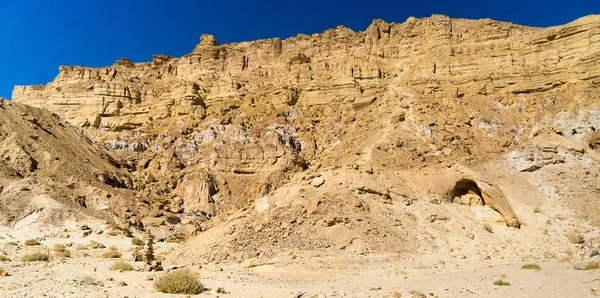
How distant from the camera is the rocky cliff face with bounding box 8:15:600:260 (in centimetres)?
3116

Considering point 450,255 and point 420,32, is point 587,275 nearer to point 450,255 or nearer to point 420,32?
point 450,255

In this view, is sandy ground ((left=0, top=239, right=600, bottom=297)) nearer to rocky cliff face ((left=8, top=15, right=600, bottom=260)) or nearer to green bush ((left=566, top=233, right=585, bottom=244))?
green bush ((left=566, top=233, right=585, bottom=244))

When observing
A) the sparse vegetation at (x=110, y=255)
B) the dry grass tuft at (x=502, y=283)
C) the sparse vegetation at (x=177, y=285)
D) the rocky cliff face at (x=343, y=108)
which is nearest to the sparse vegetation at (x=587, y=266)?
the dry grass tuft at (x=502, y=283)

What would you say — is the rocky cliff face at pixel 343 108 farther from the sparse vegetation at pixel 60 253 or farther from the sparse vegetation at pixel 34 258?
the sparse vegetation at pixel 34 258

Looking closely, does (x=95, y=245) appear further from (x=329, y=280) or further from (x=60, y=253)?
(x=329, y=280)

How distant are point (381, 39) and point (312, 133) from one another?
16.9m

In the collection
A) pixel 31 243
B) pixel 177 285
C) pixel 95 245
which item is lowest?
pixel 95 245

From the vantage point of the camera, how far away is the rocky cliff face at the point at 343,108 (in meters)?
31.2

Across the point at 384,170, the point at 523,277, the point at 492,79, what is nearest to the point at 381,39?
the point at 492,79

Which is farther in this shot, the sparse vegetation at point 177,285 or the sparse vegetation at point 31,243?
the sparse vegetation at point 31,243

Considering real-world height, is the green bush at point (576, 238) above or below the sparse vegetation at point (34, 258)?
below

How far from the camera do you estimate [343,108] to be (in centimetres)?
4534

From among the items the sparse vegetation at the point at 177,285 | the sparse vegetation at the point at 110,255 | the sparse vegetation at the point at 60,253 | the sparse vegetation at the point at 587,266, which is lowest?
the sparse vegetation at the point at 587,266

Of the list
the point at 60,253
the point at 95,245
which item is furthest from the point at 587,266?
the point at 95,245
